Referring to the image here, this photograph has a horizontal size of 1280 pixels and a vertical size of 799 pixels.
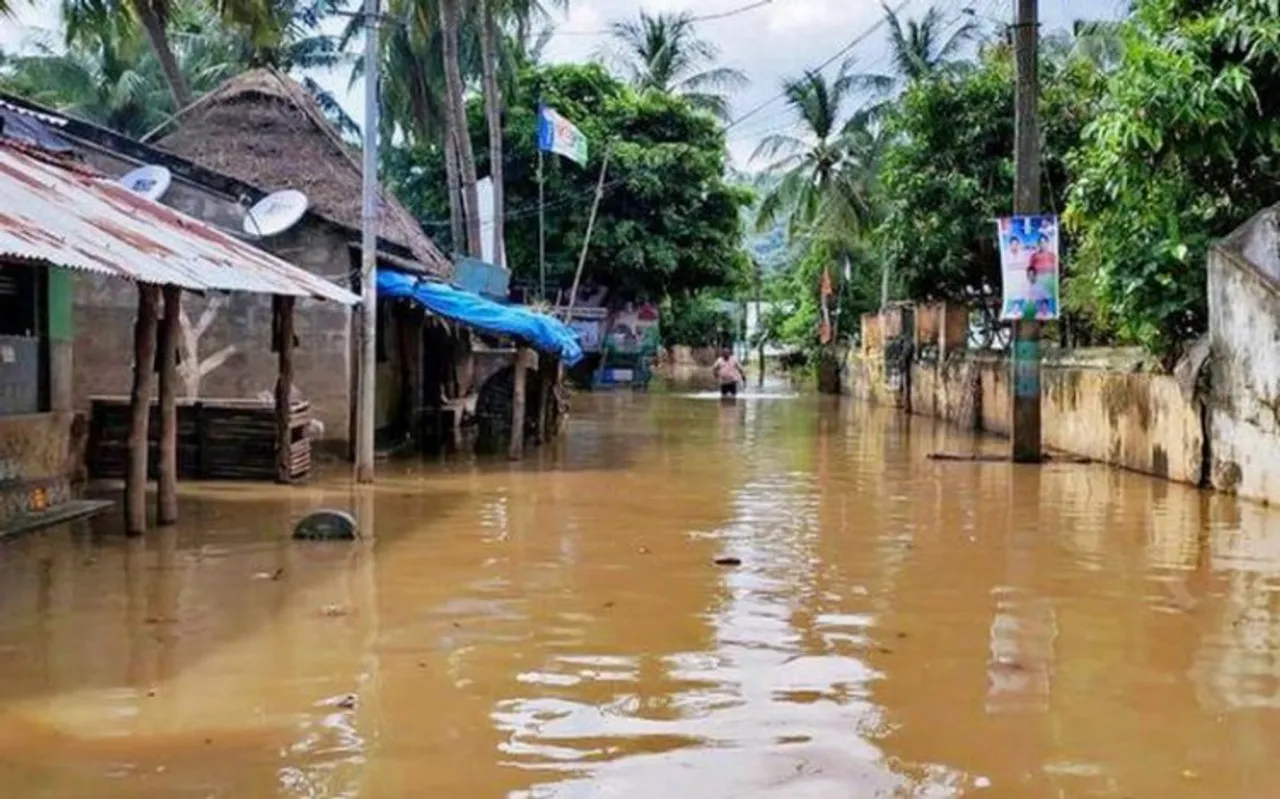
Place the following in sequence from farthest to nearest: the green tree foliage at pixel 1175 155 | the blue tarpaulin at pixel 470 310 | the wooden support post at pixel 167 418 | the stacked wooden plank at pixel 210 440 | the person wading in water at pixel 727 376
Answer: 1. the person wading in water at pixel 727 376
2. the blue tarpaulin at pixel 470 310
3. the stacked wooden plank at pixel 210 440
4. the green tree foliage at pixel 1175 155
5. the wooden support post at pixel 167 418

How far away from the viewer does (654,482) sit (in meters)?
15.2

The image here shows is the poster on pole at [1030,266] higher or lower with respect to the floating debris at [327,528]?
higher

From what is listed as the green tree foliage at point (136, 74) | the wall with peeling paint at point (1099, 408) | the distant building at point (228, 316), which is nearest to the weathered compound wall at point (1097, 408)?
the wall with peeling paint at point (1099, 408)

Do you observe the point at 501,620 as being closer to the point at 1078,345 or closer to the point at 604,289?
the point at 1078,345

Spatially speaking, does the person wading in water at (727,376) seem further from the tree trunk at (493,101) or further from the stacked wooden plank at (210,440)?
the stacked wooden plank at (210,440)

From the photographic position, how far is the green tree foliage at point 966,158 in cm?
2259

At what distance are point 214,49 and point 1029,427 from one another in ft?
102

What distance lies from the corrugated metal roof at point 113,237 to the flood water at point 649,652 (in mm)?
2086

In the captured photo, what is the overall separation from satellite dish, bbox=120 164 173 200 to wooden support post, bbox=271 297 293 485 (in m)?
2.03

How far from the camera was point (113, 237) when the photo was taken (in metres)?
9.31

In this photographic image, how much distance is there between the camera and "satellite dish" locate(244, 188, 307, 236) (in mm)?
15289

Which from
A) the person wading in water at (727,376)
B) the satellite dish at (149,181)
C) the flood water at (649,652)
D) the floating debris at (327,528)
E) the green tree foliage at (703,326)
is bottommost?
the flood water at (649,652)

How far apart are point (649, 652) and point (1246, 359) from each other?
863 cm

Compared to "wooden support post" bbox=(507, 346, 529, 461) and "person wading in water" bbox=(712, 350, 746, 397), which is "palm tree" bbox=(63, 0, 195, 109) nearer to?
"wooden support post" bbox=(507, 346, 529, 461)
